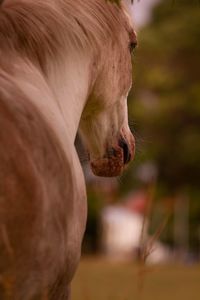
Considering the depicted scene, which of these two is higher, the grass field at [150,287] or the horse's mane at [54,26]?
the horse's mane at [54,26]

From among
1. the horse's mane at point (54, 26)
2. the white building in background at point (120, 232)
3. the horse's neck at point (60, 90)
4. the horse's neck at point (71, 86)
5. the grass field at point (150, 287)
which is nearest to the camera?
the horse's neck at point (60, 90)

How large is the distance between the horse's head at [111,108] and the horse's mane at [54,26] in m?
0.08

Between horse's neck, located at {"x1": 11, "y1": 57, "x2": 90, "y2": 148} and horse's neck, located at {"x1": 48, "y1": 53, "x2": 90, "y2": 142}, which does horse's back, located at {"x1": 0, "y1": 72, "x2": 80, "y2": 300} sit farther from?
horse's neck, located at {"x1": 48, "y1": 53, "x2": 90, "y2": 142}

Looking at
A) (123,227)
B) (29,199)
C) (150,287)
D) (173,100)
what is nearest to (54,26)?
(29,199)

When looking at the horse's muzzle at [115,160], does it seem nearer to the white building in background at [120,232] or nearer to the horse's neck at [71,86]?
the horse's neck at [71,86]

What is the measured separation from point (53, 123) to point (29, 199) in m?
0.39

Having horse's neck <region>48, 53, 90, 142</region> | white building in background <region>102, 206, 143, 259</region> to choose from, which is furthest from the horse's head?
white building in background <region>102, 206, 143, 259</region>

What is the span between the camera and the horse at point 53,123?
3.33 meters

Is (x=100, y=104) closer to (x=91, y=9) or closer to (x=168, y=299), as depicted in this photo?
(x=91, y=9)

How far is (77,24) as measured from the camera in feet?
13.5

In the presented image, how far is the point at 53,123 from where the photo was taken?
365 centimetres

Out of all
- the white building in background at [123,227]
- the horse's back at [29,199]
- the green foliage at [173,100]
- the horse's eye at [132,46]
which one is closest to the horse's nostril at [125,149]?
the horse's eye at [132,46]

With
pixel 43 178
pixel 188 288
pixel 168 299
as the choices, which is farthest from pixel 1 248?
pixel 188 288

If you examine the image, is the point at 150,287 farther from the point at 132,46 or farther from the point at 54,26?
the point at 54,26
